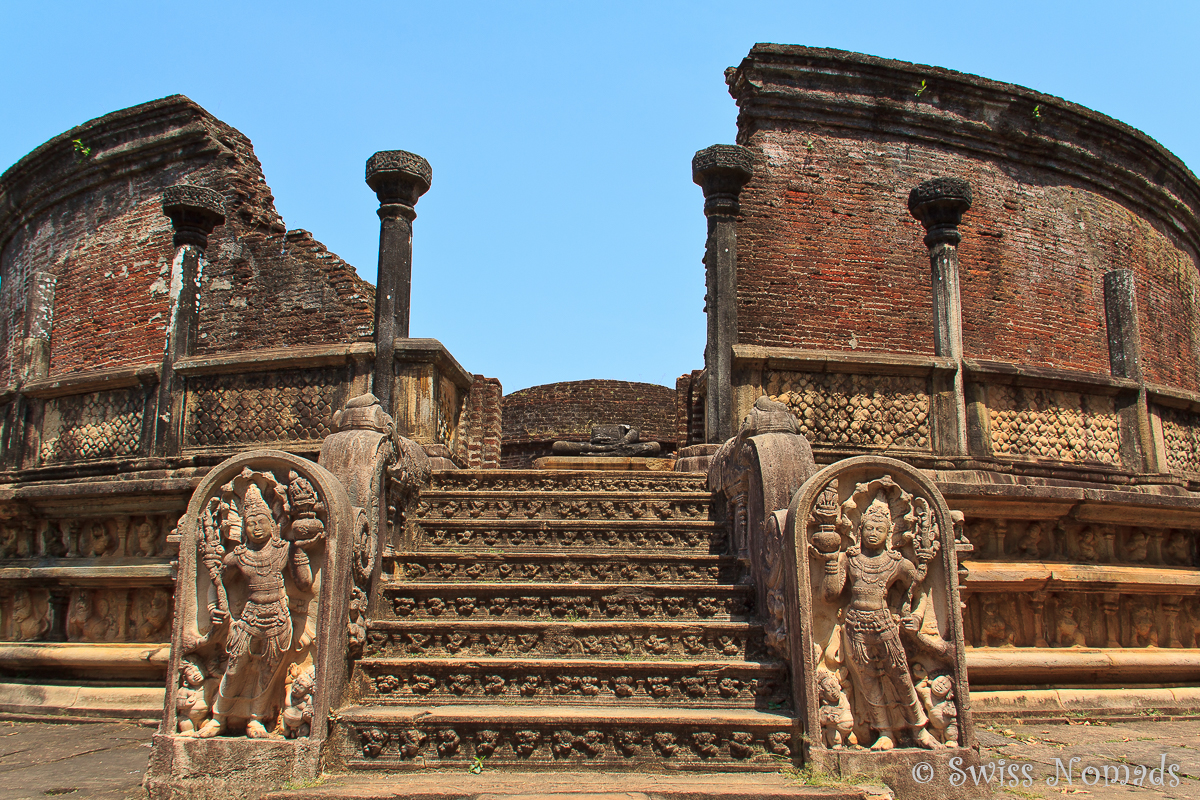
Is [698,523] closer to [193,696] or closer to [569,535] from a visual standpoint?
[569,535]

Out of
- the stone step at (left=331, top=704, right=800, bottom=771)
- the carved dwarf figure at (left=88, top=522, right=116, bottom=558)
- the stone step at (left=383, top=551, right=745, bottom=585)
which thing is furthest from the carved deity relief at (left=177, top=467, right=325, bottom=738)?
the carved dwarf figure at (left=88, top=522, right=116, bottom=558)

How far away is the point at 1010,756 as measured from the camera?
13.2 ft

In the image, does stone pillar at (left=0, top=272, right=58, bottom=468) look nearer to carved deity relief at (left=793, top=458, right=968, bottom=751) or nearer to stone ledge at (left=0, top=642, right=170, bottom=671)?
stone ledge at (left=0, top=642, right=170, bottom=671)

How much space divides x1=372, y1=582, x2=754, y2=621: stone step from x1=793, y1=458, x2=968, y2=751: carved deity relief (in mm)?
817

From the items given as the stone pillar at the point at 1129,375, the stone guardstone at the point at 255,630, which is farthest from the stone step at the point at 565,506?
the stone pillar at the point at 1129,375

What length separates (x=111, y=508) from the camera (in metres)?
5.91

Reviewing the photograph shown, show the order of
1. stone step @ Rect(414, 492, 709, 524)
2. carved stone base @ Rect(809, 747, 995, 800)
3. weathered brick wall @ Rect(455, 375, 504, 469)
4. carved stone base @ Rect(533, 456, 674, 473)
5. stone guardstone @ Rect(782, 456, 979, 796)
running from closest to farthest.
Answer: carved stone base @ Rect(809, 747, 995, 800) < stone guardstone @ Rect(782, 456, 979, 796) < stone step @ Rect(414, 492, 709, 524) < carved stone base @ Rect(533, 456, 674, 473) < weathered brick wall @ Rect(455, 375, 504, 469)

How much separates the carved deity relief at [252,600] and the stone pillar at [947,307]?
426 centimetres

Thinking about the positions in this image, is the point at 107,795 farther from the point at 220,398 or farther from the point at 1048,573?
the point at 1048,573

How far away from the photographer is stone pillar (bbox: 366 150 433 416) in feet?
20.8

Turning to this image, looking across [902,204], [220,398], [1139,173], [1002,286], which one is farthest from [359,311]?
[1139,173]

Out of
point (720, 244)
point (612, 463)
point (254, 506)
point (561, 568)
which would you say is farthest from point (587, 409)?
point (254, 506)

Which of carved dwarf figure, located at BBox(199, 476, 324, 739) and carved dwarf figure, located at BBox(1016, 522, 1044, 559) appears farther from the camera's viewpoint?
carved dwarf figure, located at BBox(1016, 522, 1044, 559)

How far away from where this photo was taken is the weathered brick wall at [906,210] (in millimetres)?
11312
